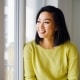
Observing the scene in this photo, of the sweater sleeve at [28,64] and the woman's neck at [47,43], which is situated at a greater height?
the woman's neck at [47,43]

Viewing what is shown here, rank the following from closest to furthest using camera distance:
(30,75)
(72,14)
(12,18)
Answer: (30,75) → (12,18) → (72,14)

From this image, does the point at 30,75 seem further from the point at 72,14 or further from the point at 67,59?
the point at 72,14

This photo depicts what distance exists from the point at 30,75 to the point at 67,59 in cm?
28

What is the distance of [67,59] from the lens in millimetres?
1191

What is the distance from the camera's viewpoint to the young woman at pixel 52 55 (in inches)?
45.3

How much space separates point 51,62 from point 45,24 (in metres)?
0.27

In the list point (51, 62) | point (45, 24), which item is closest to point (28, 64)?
point (51, 62)

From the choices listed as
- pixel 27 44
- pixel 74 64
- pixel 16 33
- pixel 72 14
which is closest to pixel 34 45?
pixel 27 44

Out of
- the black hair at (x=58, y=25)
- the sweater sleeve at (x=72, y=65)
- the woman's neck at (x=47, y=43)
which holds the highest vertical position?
the black hair at (x=58, y=25)

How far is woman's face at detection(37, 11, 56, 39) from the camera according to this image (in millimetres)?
Result: 1120

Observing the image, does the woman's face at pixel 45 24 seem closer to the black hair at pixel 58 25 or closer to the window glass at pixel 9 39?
the black hair at pixel 58 25

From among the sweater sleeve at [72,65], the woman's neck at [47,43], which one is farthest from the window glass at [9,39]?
the sweater sleeve at [72,65]

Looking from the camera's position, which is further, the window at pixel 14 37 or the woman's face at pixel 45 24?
the window at pixel 14 37

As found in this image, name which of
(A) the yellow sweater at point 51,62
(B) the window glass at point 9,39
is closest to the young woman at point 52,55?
(A) the yellow sweater at point 51,62
